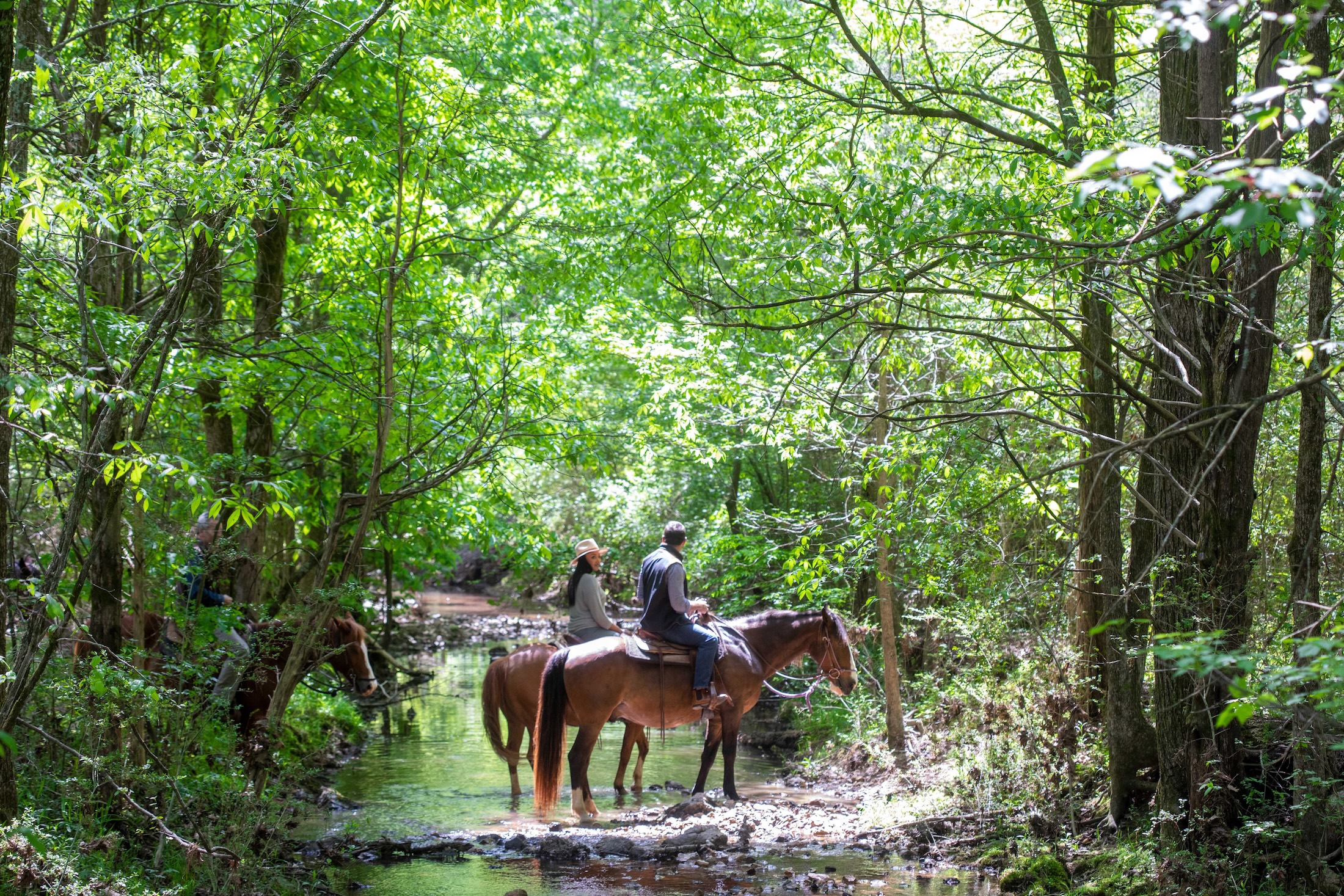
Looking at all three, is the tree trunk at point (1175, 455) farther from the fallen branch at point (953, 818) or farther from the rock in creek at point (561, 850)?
the rock in creek at point (561, 850)

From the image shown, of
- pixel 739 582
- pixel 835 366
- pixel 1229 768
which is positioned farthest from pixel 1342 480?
pixel 739 582

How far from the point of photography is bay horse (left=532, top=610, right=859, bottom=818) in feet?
30.3

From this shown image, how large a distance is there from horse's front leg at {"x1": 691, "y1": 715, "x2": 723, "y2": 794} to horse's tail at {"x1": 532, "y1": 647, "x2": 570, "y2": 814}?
146 cm

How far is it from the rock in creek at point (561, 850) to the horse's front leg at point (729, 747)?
2170 millimetres

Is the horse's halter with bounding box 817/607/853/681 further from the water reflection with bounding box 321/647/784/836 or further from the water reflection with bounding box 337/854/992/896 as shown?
the water reflection with bounding box 337/854/992/896

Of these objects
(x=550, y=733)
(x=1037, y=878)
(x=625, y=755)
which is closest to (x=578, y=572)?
(x=625, y=755)

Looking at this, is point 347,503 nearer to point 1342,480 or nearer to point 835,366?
point 835,366

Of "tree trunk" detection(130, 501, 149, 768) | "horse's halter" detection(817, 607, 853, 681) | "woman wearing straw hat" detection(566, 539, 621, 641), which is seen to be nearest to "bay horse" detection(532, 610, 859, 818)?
"horse's halter" detection(817, 607, 853, 681)

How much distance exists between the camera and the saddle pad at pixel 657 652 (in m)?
9.68

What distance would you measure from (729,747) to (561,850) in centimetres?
256

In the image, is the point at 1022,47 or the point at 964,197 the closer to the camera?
the point at 964,197

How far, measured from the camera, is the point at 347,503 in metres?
7.49

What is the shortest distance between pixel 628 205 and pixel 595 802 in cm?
813

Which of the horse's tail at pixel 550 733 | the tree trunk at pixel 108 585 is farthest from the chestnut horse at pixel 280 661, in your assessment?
the horse's tail at pixel 550 733
